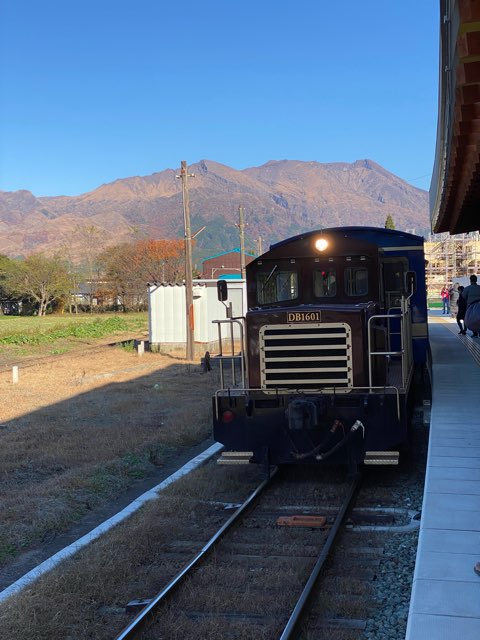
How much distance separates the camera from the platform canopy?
3945 millimetres

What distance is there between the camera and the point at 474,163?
26.0ft

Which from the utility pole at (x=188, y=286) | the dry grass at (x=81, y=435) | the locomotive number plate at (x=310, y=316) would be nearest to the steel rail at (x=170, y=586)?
the dry grass at (x=81, y=435)

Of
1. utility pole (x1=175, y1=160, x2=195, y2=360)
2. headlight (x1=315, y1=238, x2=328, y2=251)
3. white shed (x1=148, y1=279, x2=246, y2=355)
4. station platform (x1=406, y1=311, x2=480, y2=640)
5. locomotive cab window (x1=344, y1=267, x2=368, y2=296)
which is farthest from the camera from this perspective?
white shed (x1=148, y1=279, x2=246, y2=355)

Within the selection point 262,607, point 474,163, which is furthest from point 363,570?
point 474,163

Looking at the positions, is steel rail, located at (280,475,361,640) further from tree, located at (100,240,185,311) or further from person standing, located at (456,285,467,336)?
tree, located at (100,240,185,311)

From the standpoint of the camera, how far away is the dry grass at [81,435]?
7902mm

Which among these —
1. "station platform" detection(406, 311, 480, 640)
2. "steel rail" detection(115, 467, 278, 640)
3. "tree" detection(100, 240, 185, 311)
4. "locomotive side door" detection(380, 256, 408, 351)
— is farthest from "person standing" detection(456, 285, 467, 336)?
"tree" detection(100, 240, 185, 311)

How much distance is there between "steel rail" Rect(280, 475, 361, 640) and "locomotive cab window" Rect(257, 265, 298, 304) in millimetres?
2700

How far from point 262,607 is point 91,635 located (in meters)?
1.30

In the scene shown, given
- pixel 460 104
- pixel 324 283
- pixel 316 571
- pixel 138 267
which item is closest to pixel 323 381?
pixel 324 283

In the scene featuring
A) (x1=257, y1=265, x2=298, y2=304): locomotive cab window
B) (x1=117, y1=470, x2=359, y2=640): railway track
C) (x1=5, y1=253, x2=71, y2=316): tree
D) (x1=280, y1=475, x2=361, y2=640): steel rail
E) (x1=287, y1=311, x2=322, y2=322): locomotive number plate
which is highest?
(x1=5, y1=253, x2=71, y2=316): tree

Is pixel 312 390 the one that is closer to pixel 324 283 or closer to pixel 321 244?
pixel 324 283

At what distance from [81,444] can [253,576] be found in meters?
5.91

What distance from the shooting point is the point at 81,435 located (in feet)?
38.7
